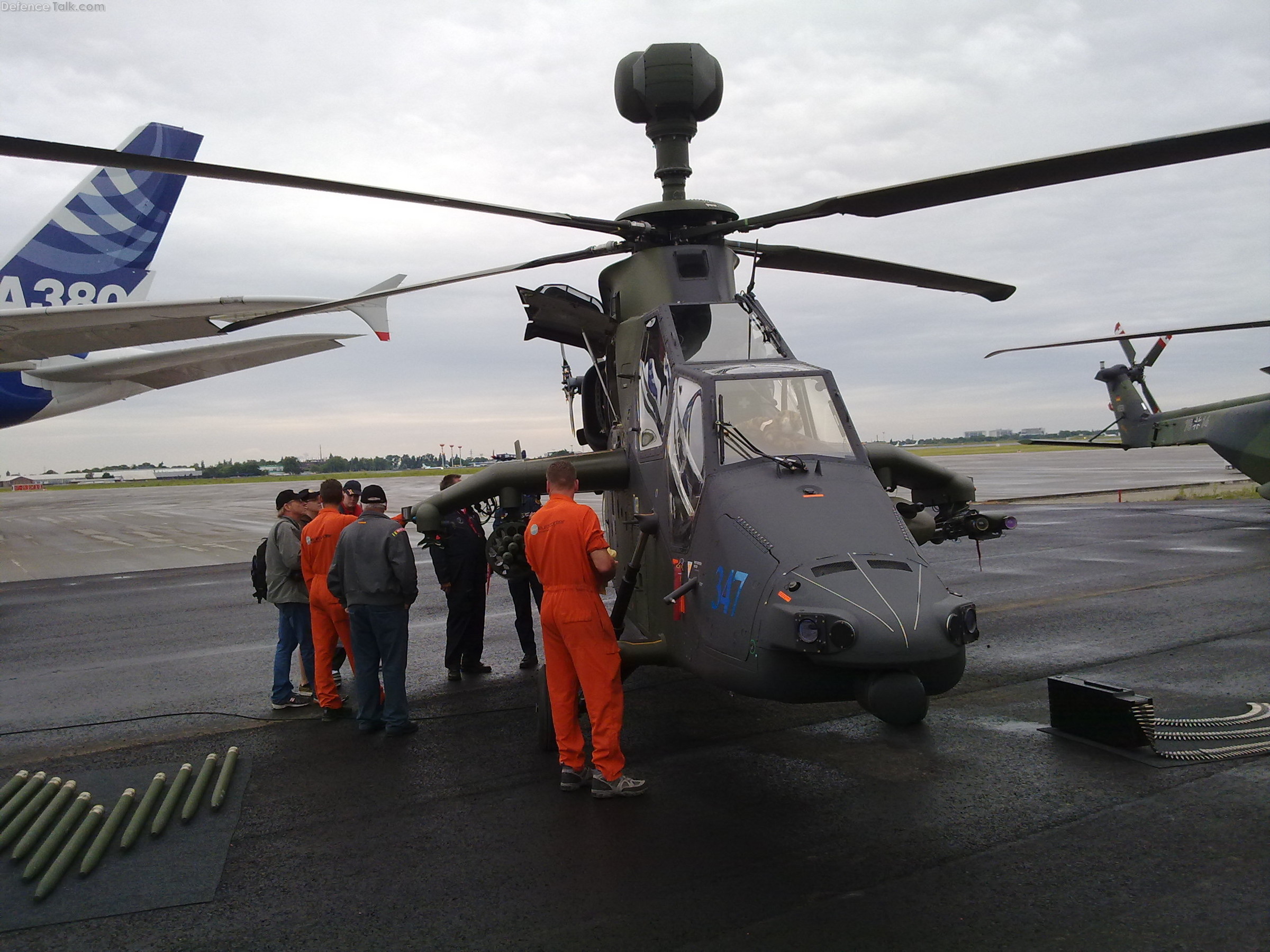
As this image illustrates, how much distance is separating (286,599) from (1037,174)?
6708 mm

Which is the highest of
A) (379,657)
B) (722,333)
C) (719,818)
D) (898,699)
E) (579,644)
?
(722,333)

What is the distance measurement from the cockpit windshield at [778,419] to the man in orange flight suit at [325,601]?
10.6ft

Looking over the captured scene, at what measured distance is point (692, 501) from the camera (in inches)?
217

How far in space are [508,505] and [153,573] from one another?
43.9ft

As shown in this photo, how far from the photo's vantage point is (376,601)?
642 cm

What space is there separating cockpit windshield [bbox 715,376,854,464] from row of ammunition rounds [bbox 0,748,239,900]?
156 inches

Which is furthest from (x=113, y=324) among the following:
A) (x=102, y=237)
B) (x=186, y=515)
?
(x=186, y=515)

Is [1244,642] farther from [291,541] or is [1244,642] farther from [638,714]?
[291,541]

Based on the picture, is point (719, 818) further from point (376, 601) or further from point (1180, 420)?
point (1180, 420)

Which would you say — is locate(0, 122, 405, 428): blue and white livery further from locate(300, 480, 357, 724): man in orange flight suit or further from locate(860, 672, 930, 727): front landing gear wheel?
locate(860, 672, 930, 727): front landing gear wheel

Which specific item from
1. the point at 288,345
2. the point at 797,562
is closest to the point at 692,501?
the point at 797,562

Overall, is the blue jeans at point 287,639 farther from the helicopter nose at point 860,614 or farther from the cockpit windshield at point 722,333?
the helicopter nose at point 860,614

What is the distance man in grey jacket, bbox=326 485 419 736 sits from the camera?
639cm

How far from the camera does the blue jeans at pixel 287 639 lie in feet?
24.2
